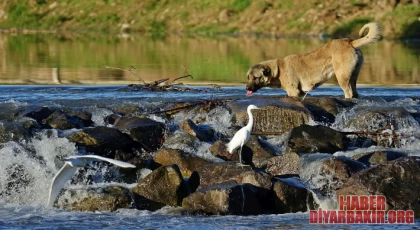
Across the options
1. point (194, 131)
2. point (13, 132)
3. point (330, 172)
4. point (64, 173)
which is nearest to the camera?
point (64, 173)

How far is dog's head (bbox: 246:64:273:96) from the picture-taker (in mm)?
17219

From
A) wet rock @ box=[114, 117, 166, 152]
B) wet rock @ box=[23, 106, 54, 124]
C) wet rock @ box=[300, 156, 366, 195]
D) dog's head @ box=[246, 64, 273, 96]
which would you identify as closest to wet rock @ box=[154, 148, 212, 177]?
wet rock @ box=[114, 117, 166, 152]

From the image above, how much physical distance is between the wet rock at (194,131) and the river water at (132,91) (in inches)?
13.3

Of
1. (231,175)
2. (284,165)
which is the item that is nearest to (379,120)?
(284,165)

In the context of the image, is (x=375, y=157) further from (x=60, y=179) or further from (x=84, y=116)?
(x=84, y=116)

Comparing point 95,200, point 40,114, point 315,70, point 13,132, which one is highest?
point 315,70

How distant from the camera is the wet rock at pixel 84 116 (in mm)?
15406

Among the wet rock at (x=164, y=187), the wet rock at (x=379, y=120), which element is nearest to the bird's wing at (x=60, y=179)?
the wet rock at (x=164, y=187)

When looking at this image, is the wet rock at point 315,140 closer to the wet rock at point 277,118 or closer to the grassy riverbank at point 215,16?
the wet rock at point 277,118

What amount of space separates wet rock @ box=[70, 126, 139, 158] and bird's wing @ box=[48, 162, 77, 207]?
2.13 meters

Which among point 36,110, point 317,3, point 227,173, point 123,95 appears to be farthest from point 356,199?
point 317,3

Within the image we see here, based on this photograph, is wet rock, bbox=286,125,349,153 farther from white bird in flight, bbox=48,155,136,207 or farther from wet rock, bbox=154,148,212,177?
white bird in flight, bbox=48,155,136,207

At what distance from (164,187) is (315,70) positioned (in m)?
6.18

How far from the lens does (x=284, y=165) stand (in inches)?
498
